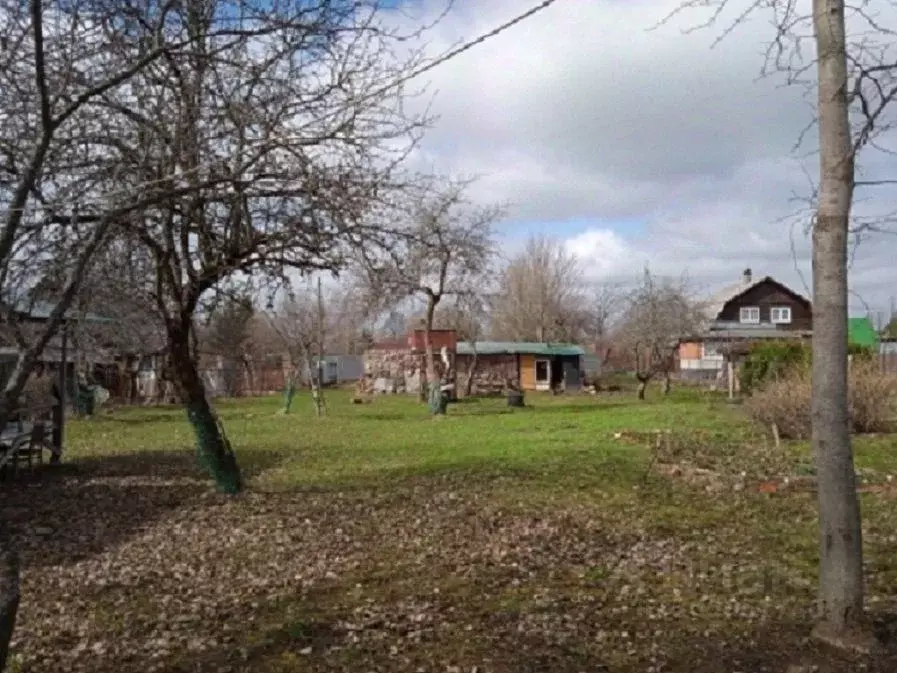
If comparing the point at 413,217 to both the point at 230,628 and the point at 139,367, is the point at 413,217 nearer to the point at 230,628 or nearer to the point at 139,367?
the point at 230,628

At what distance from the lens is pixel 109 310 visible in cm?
905

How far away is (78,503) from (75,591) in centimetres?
431

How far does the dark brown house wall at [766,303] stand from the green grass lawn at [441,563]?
40.7 metres

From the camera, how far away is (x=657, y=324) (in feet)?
129

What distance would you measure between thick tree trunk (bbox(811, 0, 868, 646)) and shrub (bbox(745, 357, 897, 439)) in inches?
406

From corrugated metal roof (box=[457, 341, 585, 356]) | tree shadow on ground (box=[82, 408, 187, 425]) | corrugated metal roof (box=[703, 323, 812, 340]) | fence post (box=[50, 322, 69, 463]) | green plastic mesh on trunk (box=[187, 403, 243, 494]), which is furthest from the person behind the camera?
corrugated metal roof (box=[703, 323, 812, 340])

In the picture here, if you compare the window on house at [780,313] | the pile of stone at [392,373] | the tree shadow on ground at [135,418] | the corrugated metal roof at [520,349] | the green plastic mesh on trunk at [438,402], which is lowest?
the tree shadow on ground at [135,418]

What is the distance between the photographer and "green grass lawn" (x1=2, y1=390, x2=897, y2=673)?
4598mm

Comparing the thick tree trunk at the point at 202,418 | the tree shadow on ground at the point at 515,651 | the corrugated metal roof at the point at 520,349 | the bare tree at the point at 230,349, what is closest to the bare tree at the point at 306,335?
the bare tree at the point at 230,349

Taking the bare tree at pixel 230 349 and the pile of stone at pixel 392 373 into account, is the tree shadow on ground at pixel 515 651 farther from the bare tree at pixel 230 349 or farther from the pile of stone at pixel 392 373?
the pile of stone at pixel 392 373

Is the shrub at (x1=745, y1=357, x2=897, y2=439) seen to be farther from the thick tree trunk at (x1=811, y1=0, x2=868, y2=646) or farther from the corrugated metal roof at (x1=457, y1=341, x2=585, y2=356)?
the corrugated metal roof at (x1=457, y1=341, x2=585, y2=356)

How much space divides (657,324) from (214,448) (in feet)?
104

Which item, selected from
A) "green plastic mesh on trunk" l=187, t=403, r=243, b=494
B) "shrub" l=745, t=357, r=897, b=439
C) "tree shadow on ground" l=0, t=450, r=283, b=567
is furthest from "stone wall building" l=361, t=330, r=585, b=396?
"green plastic mesh on trunk" l=187, t=403, r=243, b=494

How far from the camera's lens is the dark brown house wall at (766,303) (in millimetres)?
53125
